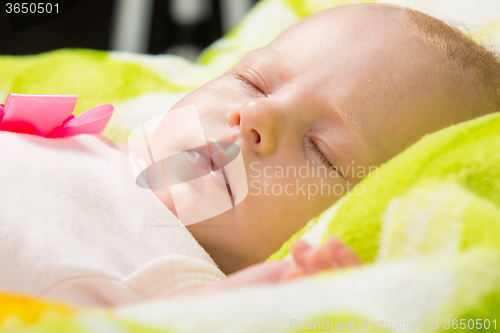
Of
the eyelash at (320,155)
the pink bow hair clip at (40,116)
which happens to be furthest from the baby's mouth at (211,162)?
the pink bow hair clip at (40,116)

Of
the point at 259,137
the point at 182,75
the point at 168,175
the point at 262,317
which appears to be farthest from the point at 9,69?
the point at 262,317

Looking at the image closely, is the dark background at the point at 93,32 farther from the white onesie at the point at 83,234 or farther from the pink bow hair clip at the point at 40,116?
the white onesie at the point at 83,234

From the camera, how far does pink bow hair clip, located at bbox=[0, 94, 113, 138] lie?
2.69 ft

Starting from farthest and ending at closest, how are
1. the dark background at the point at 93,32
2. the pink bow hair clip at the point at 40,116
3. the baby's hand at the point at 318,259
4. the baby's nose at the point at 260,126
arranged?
the dark background at the point at 93,32 → the pink bow hair clip at the point at 40,116 → the baby's nose at the point at 260,126 → the baby's hand at the point at 318,259

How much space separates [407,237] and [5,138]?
692 millimetres

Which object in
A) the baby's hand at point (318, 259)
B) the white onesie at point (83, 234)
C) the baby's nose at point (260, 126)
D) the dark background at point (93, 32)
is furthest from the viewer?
the dark background at point (93, 32)

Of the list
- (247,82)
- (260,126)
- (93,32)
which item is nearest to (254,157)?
(260,126)

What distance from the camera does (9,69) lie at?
124cm

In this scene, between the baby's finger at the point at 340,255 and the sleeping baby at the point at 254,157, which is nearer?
the baby's finger at the point at 340,255

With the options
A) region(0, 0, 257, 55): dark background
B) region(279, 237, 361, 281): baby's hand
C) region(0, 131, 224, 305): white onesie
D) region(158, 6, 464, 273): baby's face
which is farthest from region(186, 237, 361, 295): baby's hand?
region(0, 0, 257, 55): dark background

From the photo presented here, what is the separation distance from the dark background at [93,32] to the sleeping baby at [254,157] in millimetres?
774

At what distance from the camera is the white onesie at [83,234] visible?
1.73 feet

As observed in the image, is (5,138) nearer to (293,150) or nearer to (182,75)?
(293,150)

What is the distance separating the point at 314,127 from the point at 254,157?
12 centimetres
